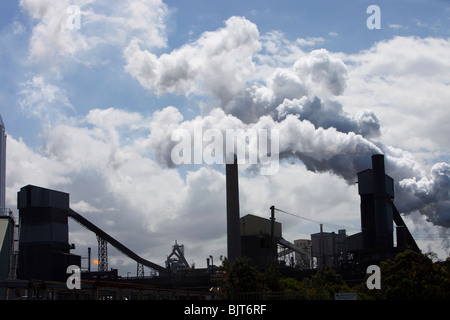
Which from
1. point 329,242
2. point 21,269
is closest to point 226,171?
point 21,269

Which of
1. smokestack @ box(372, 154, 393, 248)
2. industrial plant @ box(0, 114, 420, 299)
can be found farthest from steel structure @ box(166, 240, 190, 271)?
smokestack @ box(372, 154, 393, 248)

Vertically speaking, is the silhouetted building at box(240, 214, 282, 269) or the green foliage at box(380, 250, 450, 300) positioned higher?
the silhouetted building at box(240, 214, 282, 269)

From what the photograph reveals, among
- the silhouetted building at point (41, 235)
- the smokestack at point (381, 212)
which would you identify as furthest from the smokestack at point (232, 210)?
the silhouetted building at point (41, 235)

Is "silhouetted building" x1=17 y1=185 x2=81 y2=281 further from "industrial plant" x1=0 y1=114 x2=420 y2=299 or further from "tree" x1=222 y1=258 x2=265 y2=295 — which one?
"tree" x1=222 y1=258 x2=265 y2=295

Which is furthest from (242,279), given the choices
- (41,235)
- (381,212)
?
(41,235)

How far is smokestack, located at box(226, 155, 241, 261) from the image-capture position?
114312mm

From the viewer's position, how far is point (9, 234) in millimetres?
54906

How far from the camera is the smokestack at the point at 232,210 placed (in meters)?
114

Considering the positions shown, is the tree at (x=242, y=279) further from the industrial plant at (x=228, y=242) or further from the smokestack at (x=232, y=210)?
the smokestack at (x=232, y=210)

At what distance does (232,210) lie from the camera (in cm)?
11656
